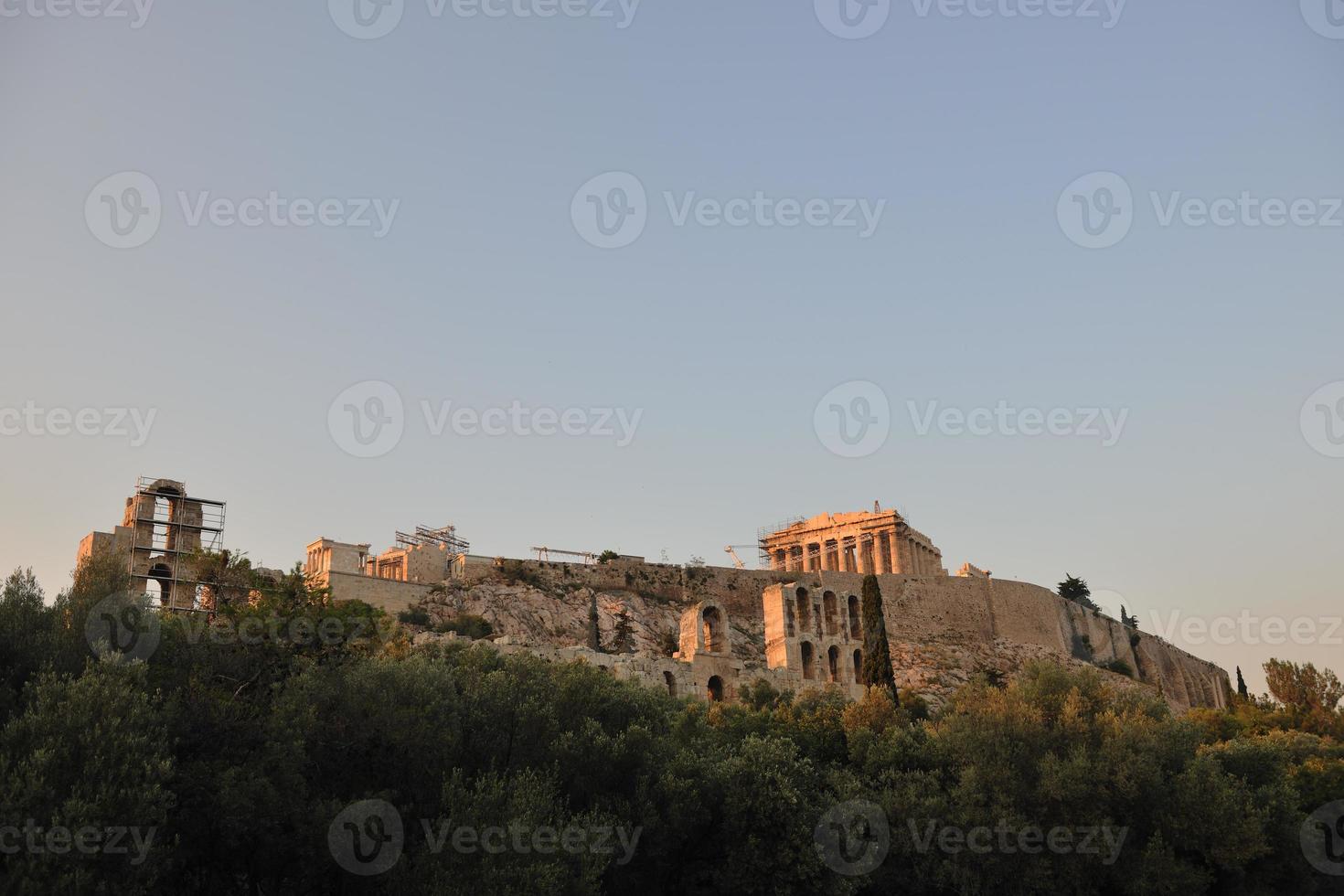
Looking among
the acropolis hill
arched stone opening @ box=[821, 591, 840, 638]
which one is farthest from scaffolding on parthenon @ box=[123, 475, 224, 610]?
arched stone opening @ box=[821, 591, 840, 638]

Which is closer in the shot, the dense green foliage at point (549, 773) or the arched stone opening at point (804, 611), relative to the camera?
the dense green foliage at point (549, 773)

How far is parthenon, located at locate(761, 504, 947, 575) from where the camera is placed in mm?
71750

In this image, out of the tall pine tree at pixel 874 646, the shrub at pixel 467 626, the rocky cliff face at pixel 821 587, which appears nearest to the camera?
the tall pine tree at pixel 874 646

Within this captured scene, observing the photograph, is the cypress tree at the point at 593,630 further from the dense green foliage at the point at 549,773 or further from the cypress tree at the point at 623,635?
the dense green foliage at the point at 549,773

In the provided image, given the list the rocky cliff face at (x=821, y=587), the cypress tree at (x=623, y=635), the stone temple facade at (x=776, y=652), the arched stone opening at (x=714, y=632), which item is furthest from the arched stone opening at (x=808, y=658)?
the cypress tree at (x=623, y=635)

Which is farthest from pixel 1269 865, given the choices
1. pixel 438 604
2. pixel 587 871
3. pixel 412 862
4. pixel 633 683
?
pixel 438 604

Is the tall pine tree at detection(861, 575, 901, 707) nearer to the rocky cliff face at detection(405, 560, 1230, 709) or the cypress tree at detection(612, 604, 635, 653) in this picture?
the rocky cliff face at detection(405, 560, 1230, 709)

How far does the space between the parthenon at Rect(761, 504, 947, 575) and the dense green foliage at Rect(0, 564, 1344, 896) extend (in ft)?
123

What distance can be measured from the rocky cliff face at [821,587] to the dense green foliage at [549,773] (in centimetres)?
2340

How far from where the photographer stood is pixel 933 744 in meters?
Answer: 29.4

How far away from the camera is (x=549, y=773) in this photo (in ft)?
73.9

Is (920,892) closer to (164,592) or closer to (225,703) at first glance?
(225,703)

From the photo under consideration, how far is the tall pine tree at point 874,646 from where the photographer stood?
43.4m

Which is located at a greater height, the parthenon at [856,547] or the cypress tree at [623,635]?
the parthenon at [856,547]
